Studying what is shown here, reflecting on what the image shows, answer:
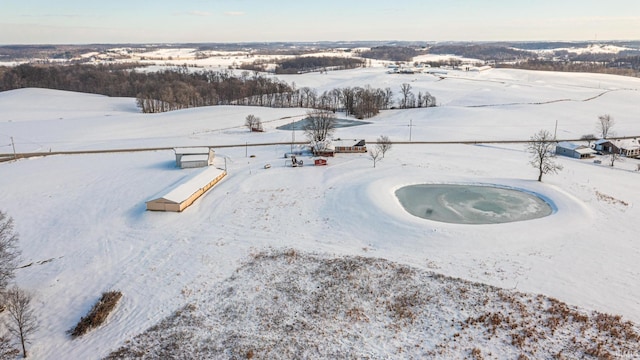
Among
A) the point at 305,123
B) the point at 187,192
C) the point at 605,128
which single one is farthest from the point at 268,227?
the point at 605,128

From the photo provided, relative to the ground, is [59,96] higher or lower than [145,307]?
higher

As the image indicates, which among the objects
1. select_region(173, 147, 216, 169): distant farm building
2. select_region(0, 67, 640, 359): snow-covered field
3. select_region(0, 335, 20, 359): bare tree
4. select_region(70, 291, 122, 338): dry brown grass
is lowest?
select_region(0, 335, 20, 359): bare tree

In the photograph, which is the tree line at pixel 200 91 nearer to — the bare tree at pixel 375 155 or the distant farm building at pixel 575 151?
the bare tree at pixel 375 155

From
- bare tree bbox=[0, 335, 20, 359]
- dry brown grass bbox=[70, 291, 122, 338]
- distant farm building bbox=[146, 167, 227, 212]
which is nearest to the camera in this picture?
bare tree bbox=[0, 335, 20, 359]

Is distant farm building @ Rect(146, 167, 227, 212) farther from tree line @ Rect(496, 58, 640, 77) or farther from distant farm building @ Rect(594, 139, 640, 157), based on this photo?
tree line @ Rect(496, 58, 640, 77)

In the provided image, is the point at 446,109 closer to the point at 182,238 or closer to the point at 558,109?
the point at 558,109

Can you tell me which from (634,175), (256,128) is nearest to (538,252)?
(634,175)

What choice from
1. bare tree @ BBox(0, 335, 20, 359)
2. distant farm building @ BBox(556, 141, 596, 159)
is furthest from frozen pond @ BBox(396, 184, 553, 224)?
bare tree @ BBox(0, 335, 20, 359)
